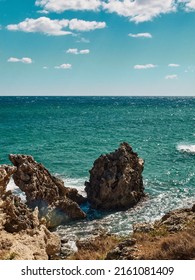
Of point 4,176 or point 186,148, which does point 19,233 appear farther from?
point 186,148

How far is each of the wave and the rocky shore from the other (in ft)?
79.7

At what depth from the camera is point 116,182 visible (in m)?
32.7

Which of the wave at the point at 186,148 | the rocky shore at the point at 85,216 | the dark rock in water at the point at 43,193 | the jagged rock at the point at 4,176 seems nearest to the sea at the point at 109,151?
the wave at the point at 186,148

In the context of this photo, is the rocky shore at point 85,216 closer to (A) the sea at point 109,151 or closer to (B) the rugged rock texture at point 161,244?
(B) the rugged rock texture at point 161,244

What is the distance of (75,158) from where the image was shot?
51531 millimetres

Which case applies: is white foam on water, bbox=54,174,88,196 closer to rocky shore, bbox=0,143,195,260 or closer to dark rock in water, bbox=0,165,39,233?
rocky shore, bbox=0,143,195,260

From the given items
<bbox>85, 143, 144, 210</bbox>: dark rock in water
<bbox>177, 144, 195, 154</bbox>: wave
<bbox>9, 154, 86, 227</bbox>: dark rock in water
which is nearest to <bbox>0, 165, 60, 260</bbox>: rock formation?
<bbox>9, 154, 86, 227</bbox>: dark rock in water

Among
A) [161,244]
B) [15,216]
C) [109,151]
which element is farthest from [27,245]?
[109,151]

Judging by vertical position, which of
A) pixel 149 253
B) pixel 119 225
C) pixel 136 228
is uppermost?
pixel 149 253

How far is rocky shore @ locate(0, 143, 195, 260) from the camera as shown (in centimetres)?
1438

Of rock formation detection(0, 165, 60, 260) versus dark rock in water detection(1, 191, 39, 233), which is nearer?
rock formation detection(0, 165, 60, 260)

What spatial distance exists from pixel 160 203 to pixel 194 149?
28762mm

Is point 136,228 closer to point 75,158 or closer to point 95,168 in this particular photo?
point 95,168
